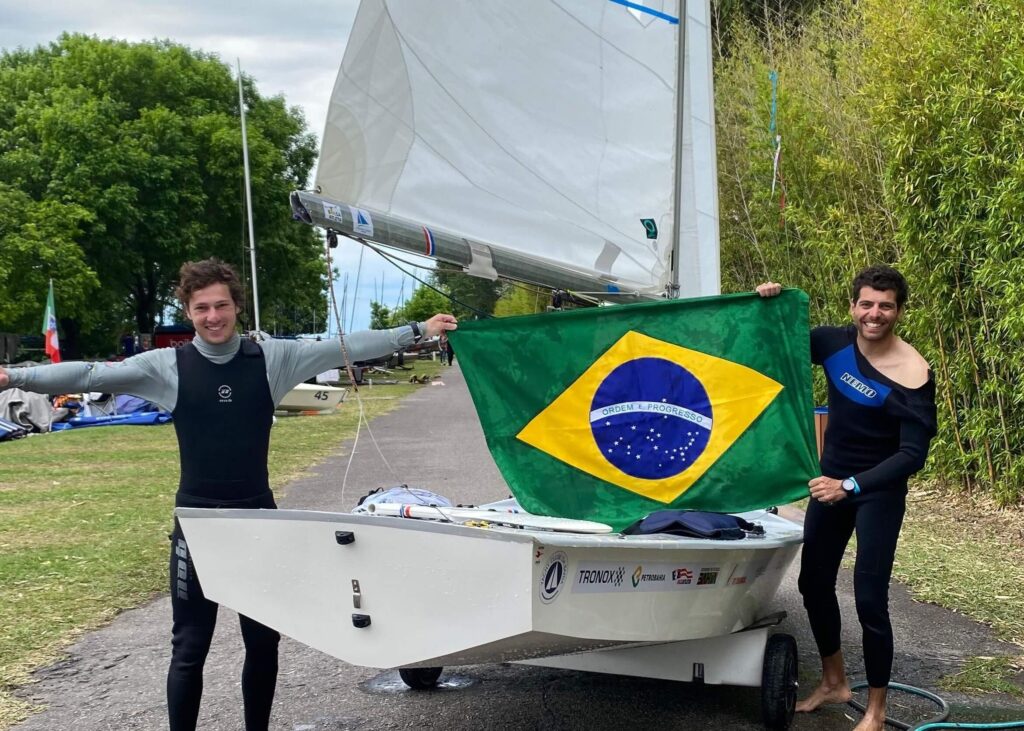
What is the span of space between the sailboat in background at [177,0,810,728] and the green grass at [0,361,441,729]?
1.89m

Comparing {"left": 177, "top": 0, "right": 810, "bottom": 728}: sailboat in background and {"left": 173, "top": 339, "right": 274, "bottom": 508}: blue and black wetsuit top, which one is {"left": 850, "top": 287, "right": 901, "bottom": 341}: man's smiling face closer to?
{"left": 177, "top": 0, "right": 810, "bottom": 728}: sailboat in background

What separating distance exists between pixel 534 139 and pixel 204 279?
6.22ft

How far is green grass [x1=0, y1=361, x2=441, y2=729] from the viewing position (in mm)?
5113

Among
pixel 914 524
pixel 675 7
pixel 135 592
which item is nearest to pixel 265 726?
pixel 135 592

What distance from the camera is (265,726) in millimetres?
3436

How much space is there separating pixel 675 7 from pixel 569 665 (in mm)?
3060

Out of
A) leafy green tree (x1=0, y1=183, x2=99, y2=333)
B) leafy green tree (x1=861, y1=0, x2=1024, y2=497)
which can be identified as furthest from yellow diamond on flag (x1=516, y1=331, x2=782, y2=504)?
leafy green tree (x1=0, y1=183, x2=99, y2=333)

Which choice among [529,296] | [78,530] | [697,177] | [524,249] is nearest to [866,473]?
[524,249]

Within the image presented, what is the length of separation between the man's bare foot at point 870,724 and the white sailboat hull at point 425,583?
40.8 inches

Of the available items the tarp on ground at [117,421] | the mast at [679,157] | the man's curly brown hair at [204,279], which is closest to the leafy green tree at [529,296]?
the mast at [679,157]

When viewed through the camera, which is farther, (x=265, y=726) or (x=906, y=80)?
(x=906, y=80)

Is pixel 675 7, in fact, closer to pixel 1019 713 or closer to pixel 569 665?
pixel 569 665

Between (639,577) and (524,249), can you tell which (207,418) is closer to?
(639,577)

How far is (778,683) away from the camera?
373 centimetres
